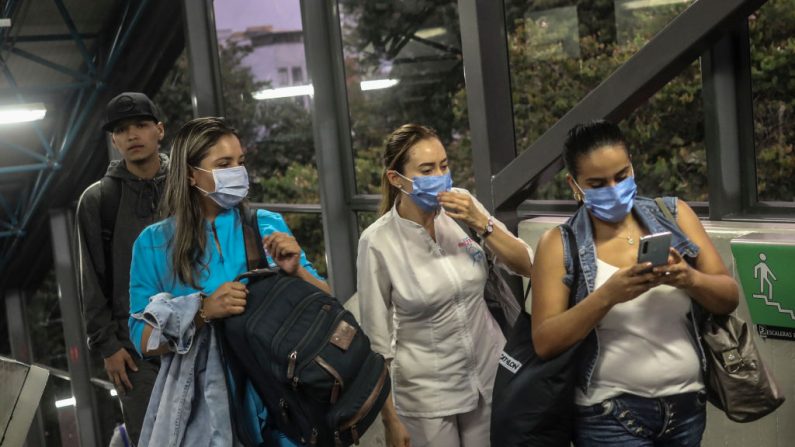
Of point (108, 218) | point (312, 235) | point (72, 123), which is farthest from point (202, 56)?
point (108, 218)

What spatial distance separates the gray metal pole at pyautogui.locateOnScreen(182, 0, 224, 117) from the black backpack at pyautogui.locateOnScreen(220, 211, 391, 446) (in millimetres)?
5278

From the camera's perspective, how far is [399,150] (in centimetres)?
327

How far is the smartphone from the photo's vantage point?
2289mm

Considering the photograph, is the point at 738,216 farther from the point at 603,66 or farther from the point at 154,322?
the point at 154,322

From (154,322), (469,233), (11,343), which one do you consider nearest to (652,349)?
(469,233)

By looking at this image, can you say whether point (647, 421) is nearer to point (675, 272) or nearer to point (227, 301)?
point (675, 272)

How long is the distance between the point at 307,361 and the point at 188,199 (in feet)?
2.09

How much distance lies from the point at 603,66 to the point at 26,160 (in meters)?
9.08

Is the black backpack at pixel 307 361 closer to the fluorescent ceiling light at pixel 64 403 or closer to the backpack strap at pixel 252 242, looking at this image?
the backpack strap at pixel 252 242

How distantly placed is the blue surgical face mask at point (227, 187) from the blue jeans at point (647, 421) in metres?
1.17

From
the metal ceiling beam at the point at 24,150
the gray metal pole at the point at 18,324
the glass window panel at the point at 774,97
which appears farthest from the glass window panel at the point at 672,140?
the gray metal pole at the point at 18,324

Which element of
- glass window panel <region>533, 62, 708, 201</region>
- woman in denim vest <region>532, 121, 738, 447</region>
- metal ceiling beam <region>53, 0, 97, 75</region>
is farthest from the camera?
metal ceiling beam <region>53, 0, 97, 75</region>

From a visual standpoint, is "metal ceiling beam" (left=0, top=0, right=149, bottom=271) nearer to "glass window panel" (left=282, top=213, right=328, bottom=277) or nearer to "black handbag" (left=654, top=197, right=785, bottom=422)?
"glass window panel" (left=282, top=213, right=328, bottom=277)

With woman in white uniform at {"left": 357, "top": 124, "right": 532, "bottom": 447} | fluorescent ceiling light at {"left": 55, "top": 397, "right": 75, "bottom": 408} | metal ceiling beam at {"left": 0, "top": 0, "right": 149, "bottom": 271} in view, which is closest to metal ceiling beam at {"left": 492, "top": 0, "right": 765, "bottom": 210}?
woman in white uniform at {"left": 357, "top": 124, "right": 532, "bottom": 447}
